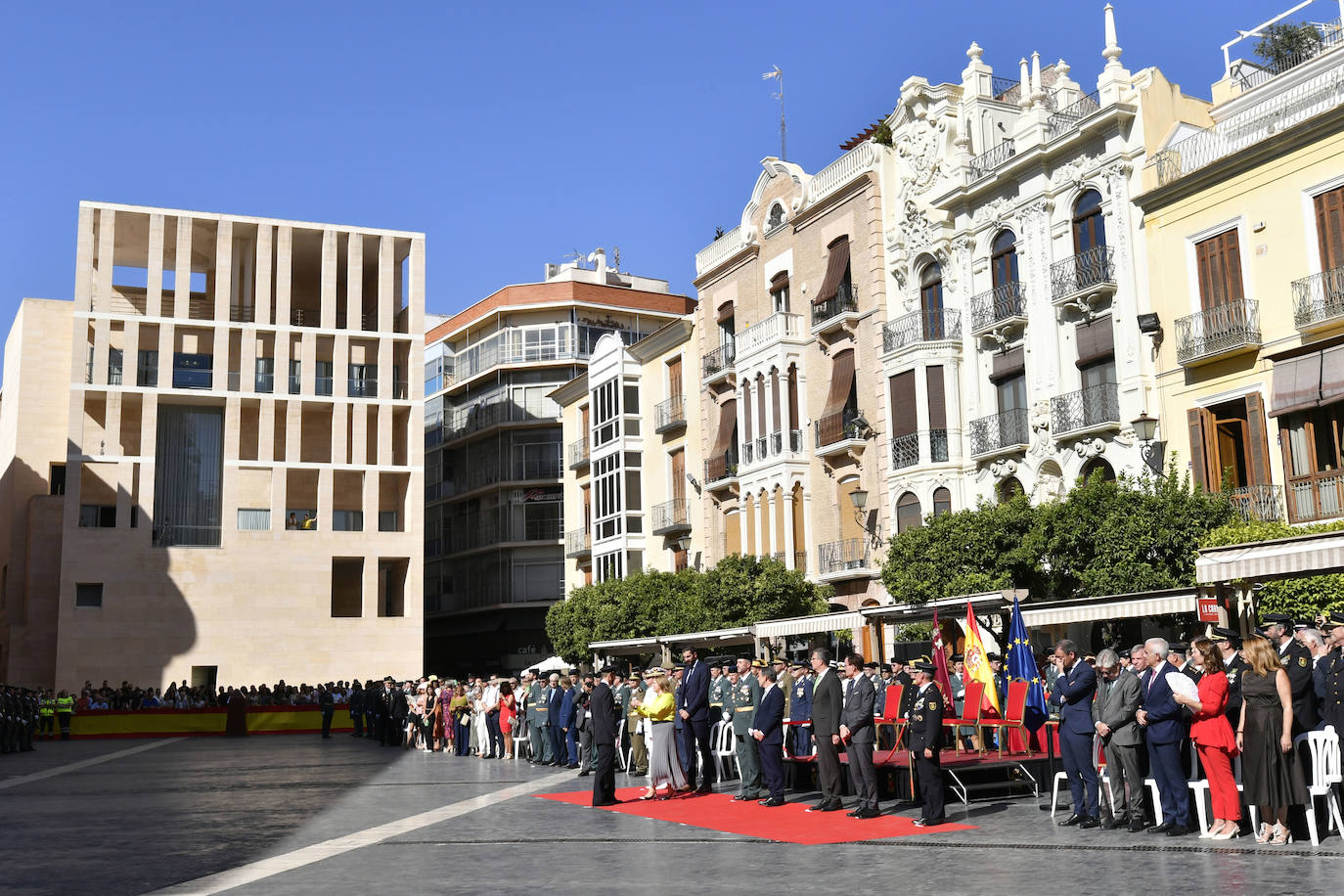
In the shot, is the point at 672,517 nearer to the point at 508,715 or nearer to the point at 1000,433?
the point at 1000,433

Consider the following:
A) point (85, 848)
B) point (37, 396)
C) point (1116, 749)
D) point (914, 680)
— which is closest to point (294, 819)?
point (85, 848)

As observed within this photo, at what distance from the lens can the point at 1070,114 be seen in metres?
32.6

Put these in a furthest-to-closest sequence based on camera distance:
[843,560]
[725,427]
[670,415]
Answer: [670,415]
[725,427]
[843,560]

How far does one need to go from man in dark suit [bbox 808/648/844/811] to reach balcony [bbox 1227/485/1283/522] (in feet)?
41.4

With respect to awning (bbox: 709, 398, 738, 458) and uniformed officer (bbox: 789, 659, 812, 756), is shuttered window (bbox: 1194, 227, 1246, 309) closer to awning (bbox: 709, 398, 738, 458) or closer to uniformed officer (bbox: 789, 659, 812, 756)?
uniformed officer (bbox: 789, 659, 812, 756)

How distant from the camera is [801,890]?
10867 mm

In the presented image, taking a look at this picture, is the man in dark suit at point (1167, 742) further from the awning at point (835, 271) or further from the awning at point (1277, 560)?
the awning at point (835, 271)

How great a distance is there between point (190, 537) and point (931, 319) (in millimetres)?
35121

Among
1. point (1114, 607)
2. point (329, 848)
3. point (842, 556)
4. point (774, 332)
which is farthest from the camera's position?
point (774, 332)

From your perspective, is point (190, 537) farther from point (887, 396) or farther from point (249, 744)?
point (887, 396)

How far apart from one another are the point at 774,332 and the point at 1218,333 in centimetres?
1657

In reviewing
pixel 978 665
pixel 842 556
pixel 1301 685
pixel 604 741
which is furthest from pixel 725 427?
pixel 1301 685

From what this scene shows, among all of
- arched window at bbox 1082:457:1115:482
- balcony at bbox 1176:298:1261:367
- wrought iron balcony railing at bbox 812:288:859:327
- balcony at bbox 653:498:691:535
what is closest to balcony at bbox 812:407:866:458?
wrought iron balcony railing at bbox 812:288:859:327

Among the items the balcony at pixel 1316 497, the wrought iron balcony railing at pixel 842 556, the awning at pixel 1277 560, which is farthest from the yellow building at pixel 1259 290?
the wrought iron balcony railing at pixel 842 556
